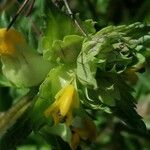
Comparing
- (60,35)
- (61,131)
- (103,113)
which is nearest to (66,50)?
(60,35)

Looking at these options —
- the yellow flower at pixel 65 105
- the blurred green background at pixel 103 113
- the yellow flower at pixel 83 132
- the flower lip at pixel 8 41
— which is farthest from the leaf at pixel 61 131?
the blurred green background at pixel 103 113

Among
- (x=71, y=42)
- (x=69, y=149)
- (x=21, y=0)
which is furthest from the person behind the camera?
(x=21, y=0)

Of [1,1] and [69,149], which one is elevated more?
[1,1]

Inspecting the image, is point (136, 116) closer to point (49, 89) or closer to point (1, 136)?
point (49, 89)

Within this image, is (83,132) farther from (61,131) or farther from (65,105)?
(65,105)

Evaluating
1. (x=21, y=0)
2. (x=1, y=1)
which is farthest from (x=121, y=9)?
(x=21, y=0)

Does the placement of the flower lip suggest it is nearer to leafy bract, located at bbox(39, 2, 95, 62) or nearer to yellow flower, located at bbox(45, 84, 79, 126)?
leafy bract, located at bbox(39, 2, 95, 62)

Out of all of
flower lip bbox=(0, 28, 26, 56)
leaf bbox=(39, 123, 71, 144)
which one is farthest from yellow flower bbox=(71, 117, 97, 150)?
flower lip bbox=(0, 28, 26, 56)
